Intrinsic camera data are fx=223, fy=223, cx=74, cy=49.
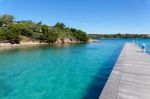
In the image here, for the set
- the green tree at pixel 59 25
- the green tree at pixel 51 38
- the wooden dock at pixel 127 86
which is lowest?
the wooden dock at pixel 127 86

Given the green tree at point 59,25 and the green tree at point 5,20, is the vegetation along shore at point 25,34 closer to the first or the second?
the green tree at point 5,20

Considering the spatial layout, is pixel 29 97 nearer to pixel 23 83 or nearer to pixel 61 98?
pixel 61 98

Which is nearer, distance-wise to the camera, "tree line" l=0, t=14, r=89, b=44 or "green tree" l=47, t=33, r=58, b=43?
"tree line" l=0, t=14, r=89, b=44

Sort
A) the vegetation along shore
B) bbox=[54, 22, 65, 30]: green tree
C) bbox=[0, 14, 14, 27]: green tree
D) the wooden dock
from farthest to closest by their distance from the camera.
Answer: bbox=[54, 22, 65, 30]: green tree, bbox=[0, 14, 14, 27]: green tree, the vegetation along shore, the wooden dock

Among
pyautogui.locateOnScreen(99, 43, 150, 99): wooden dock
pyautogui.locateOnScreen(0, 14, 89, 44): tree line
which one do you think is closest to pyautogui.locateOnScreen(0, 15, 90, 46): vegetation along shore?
pyautogui.locateOnScreen(0, 14, 89, 44): tree line

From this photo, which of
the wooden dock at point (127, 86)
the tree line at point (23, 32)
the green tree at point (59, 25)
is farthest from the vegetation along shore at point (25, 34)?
the wooden dock at point (127, 86)

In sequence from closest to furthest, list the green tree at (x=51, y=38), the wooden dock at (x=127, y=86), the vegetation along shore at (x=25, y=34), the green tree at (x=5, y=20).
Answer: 1. the wooden dock at (x=127, y=86)
2. the vegetation along shore at (x=25, y=34)
3. the green tree at (x=51, y=38)
4. the green tree at (x=5, y=20)

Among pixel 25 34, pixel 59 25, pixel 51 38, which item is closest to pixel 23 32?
pixel 25 34

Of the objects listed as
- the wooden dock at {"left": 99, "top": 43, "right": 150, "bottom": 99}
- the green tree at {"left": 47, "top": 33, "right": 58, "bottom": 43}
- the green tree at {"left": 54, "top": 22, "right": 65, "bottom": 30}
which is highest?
the green tree at {"left": 54, "top": 22, "right": 65, "bottom": 30}

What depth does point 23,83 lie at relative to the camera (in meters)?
12.6

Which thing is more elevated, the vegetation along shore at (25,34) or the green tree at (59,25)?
the green tree at (59,25)

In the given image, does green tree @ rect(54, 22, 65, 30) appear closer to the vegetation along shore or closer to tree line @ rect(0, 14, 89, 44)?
the vegetation along shore

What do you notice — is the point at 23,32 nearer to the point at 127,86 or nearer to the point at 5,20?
the point at 5,20

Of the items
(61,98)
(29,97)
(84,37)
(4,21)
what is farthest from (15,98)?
(84,37)
